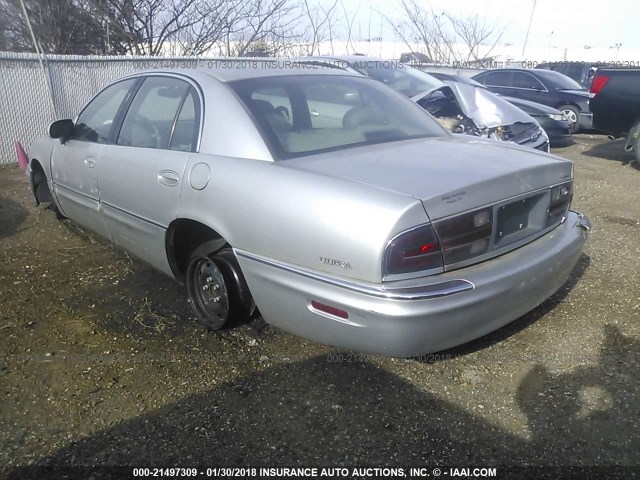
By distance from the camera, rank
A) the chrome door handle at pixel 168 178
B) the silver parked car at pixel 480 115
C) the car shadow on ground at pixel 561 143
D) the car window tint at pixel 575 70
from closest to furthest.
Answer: the chrome door handle at pixel 168 178 < the silver parked car at pixel 480 115 < the car shadow on ground at pixel 561 143 < the car window tint at pixel 575 70

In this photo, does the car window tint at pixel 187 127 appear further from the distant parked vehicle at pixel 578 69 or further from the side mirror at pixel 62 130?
the distant parked vehicle at pixel 578 69

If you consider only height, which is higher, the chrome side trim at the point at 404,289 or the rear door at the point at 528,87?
the rear door at the point at 528,87

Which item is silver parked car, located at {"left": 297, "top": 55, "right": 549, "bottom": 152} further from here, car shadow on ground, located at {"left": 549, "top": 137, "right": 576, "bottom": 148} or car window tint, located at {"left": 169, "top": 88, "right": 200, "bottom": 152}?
car shadow on ground, located at {"left": 549, "top": 137, "right": 576, "bottom": 148}

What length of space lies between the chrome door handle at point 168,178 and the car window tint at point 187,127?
→ 158 mm

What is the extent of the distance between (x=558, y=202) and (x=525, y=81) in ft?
35.0

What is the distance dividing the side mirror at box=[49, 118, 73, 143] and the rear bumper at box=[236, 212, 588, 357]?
246cm

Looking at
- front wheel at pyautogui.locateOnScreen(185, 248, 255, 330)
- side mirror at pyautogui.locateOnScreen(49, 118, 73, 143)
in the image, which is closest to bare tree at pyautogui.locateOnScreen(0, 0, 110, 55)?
side mirror at pyautogui.locateOnScreen(49, 118, 73, 143)

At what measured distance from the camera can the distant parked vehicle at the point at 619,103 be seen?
25.6ft

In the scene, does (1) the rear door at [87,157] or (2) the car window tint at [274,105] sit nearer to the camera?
(2) the car window tint at [274,105]

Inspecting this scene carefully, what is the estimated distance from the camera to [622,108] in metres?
7.94

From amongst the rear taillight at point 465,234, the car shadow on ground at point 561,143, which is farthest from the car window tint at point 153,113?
the car shadow on ground at point 561,143

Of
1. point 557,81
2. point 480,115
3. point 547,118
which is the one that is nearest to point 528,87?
point 557,81

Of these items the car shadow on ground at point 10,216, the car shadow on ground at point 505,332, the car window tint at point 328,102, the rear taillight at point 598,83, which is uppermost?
the car window tint at point 328,102

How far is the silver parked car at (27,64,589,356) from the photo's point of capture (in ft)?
7.18
